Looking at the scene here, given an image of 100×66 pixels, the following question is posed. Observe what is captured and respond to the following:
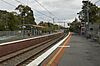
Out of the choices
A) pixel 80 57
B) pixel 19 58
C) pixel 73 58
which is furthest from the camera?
pixel 19 58

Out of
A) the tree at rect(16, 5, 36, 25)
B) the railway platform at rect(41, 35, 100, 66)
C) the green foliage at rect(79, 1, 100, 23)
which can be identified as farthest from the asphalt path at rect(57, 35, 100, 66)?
the tree at rect(16, 5, 36, 25)

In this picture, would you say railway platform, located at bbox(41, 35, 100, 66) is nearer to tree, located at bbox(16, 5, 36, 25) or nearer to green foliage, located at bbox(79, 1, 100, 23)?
green foliage, located at bbox(79, 1, 100, 23)

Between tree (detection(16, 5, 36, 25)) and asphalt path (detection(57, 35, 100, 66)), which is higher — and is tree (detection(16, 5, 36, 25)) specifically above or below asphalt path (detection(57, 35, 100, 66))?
above

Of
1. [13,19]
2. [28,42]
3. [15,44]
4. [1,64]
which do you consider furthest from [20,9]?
[1,64]

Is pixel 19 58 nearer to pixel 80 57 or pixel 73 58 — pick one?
pixel 73 58

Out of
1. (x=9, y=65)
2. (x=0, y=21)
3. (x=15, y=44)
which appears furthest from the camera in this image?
(x=0, y=21)

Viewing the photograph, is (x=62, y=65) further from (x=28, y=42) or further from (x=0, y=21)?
(x=0, y=21)

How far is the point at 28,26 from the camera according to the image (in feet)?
315

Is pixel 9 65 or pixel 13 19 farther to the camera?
pixel 13 19

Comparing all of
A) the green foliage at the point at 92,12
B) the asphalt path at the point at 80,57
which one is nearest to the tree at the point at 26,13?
the green foliage at the point at 92,12

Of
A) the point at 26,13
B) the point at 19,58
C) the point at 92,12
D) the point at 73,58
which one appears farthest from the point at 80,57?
the point at 26,13

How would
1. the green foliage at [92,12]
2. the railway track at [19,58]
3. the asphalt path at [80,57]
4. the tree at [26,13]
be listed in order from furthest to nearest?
the tree at [26,13]
the green foliage at [92,12]
the railway track at [19,58]
the asphalt path at [80,57]

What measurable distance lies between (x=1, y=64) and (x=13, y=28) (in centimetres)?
7703

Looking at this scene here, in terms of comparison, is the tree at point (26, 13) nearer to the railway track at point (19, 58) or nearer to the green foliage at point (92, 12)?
the green foliage at point (92, 12)
